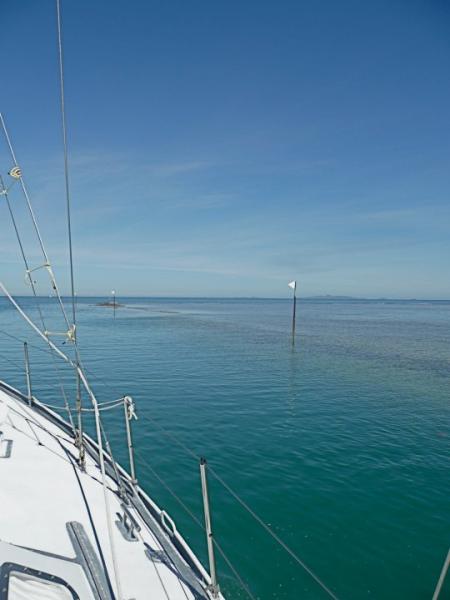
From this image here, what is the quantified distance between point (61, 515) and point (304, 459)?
23.7 ft

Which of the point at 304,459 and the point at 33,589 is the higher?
the point at 33,589

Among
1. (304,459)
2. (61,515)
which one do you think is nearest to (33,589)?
(61,515)

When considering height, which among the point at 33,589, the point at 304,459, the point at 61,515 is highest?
the point at 33,589

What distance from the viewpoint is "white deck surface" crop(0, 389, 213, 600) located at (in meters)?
3.36

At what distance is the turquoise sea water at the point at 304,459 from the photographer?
602 centimetres

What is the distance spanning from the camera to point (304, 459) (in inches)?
381

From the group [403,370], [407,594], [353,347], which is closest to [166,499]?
[407,594]

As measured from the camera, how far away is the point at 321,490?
322 inches

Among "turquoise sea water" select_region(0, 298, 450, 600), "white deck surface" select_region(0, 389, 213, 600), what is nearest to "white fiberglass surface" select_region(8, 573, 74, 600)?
"white deck surface" select_region(0, 389, 213, 600)

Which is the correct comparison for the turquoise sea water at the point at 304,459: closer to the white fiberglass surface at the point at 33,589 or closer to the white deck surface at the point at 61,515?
the white deck surface at the point at 61,515

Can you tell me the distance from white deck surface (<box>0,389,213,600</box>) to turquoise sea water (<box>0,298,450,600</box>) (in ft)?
8.03

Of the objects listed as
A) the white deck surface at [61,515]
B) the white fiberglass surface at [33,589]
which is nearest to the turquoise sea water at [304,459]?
the white deck surface at [61,515]

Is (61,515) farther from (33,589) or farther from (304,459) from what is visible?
(304,459)

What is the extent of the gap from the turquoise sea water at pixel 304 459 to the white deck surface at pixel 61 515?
2447 mm
